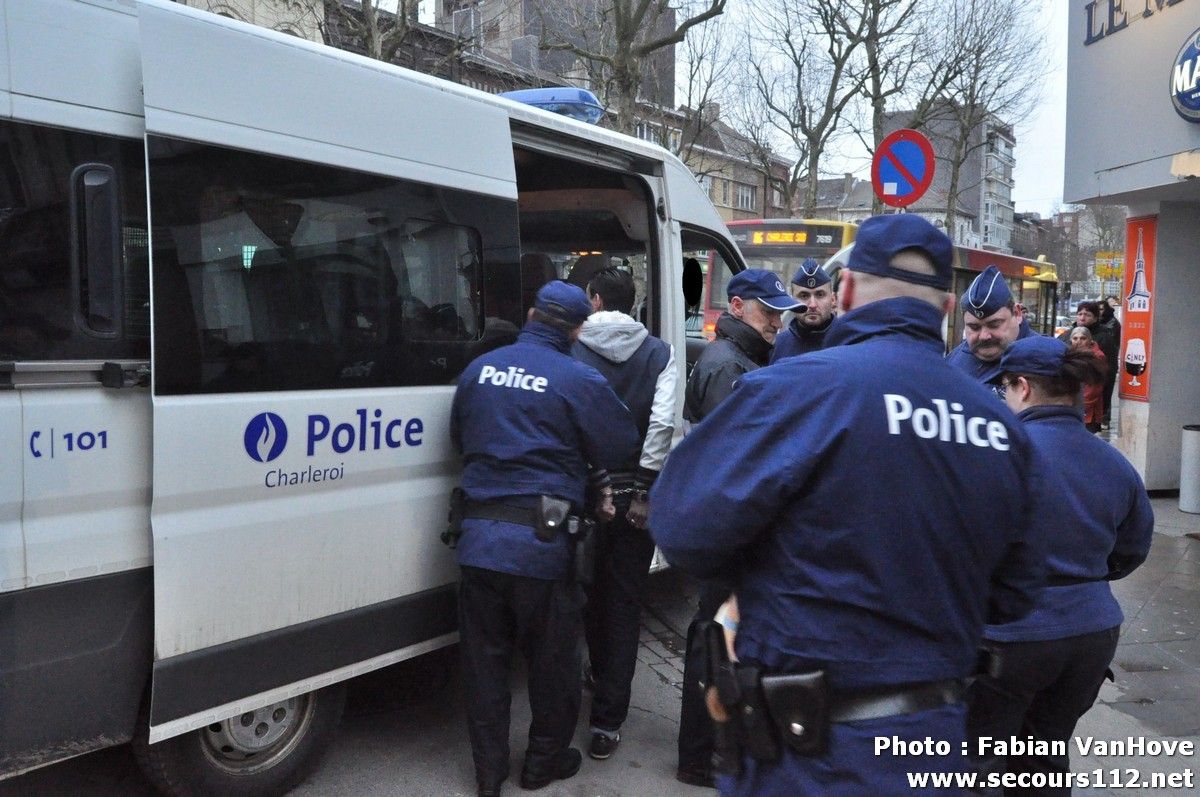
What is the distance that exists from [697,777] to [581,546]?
3.48 ft

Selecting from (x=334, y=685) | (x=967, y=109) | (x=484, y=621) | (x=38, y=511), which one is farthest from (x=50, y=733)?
(x=967, y=109)

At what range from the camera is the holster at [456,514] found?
3.55 metres

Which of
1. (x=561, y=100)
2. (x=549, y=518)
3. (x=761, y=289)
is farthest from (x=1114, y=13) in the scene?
(x=549, y=518)

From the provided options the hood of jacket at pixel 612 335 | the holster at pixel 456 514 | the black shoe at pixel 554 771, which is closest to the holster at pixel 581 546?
the holster at pixel 456 514

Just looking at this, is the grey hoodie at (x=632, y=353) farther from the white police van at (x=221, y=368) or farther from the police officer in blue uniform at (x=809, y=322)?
the police officer in blue uniform at (x=809, y=322)

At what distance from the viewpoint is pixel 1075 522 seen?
2828mm

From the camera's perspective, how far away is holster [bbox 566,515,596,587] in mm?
3590

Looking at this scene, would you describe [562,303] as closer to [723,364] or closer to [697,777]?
[723,364]

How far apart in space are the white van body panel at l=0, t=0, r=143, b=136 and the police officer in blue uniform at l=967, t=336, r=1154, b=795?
2734 millimetres

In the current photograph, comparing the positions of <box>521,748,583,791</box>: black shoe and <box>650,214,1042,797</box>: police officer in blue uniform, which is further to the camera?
<box>521,748,583,791</box>: black shoe

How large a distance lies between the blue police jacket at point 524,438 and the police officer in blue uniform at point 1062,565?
1.48 metres

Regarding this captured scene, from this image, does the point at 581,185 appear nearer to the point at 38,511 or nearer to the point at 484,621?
the point at 484,621

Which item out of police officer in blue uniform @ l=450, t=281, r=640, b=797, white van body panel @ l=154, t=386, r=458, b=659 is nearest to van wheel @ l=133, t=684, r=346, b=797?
white van body panel @ l=154, t=386, r=458, b=659

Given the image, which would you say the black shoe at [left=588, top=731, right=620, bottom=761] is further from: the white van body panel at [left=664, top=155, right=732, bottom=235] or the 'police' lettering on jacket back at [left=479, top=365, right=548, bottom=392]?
the white van body panel at [left=664, top=155, right=732, bottom=235]
